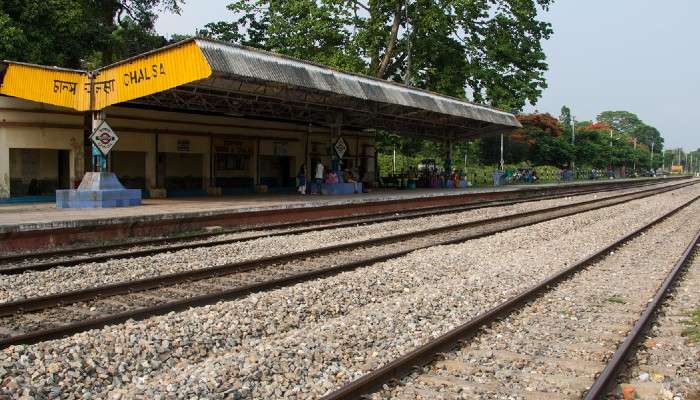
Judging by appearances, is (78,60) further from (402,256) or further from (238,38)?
(402,256)

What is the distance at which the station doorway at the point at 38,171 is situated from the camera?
20500 mm

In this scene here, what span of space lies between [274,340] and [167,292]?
8.73ft

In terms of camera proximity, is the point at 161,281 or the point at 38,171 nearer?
the point at 161,281

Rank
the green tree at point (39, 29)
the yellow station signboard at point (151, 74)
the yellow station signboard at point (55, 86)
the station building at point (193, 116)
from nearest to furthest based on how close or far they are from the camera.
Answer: the yellow station signboard at point (151, 74), the station building at point (193, 116), the yellow station signboard at point (55, 86), the green tree at point (39, 29)

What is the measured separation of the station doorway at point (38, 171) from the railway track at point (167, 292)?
13.7m

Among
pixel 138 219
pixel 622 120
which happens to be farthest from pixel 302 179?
pixel 622 120

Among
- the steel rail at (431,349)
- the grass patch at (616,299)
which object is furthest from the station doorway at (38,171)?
the grass patch at (616,299)

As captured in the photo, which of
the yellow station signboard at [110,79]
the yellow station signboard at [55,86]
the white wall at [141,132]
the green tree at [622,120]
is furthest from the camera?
the green tree at [622,120]

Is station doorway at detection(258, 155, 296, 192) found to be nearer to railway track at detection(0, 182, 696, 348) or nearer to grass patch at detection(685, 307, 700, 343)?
railway track at detection(0, 182, 696, 348)

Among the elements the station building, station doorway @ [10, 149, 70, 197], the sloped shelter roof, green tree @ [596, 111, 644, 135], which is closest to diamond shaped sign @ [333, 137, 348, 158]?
the station building

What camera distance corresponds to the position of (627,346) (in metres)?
5.74

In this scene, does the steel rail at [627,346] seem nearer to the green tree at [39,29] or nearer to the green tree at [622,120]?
the green tree at [39,29]

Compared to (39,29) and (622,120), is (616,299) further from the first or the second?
(622,120)

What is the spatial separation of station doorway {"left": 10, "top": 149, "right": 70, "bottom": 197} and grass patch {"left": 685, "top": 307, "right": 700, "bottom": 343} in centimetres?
1979
